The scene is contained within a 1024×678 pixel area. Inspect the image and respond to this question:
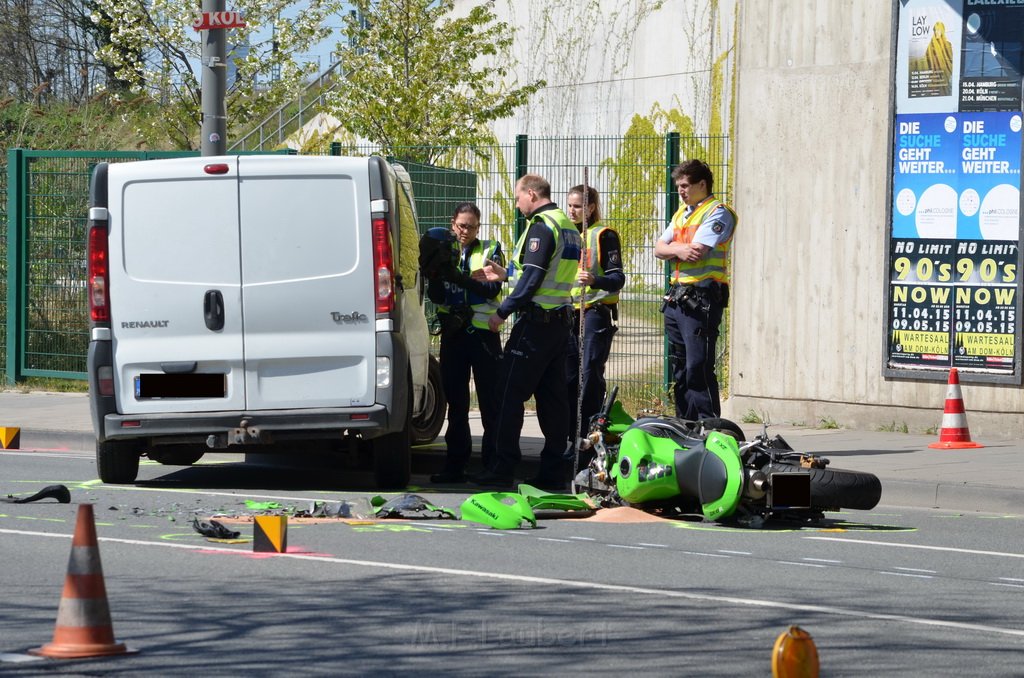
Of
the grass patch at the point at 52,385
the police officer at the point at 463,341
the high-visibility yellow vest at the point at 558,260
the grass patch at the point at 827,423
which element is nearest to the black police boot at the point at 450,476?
the police officer at the point at 463,341

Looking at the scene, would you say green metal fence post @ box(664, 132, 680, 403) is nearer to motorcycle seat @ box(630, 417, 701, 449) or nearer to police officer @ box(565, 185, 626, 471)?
police officer @ box(565, 185, 626, 471)

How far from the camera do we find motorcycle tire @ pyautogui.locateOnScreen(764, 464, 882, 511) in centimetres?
909

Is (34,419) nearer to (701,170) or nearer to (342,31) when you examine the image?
(701,170)

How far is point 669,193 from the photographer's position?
15156 mm

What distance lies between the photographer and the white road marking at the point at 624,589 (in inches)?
258

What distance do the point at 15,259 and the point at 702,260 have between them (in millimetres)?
8737

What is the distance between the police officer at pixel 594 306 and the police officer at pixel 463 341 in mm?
563

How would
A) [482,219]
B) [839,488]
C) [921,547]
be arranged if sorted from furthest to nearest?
[482,219], [839,488], [921,547]

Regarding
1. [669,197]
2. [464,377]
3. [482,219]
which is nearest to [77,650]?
[464,377]

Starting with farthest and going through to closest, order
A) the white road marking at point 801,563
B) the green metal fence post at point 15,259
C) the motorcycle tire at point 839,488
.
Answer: the green metal fence post at point 15,259
the motorcycle tire at point 839,488
the white road marking at point 801,563

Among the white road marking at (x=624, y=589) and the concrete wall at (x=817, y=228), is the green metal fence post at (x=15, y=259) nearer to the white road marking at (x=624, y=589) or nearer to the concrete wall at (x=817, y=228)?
the concrete wall at (x=817, y=228)

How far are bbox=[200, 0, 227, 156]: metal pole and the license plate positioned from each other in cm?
355

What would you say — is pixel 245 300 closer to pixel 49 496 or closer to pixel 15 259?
pixel 49 496

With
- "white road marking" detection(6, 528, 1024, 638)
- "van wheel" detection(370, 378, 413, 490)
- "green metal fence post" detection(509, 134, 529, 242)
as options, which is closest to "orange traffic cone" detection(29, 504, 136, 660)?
"white road marking" detection(6, 528, 1024, 638)
